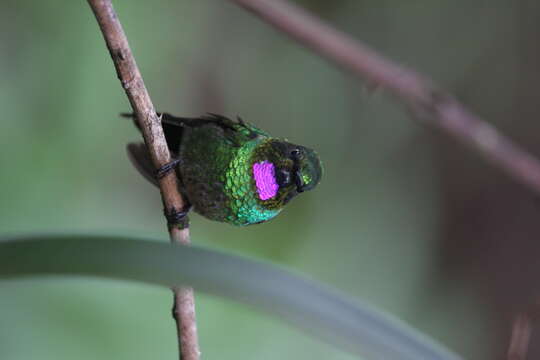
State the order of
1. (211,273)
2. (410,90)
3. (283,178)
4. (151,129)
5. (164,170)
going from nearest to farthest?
(211,273) < (151,129) < (164,170) < (283,178) < (410,90)

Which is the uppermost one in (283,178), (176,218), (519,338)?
(283,178)

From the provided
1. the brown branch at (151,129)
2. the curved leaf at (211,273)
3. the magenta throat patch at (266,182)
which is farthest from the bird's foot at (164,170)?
the curved leaf at (211,273)

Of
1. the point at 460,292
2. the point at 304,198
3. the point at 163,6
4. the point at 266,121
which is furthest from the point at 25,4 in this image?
the point at 460,292

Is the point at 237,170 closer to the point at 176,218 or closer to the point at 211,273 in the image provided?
the point at 176,218

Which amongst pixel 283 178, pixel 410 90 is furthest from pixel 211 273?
pixel 410 90

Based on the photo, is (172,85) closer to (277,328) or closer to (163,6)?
(163,6)

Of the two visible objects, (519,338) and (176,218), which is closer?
(176,218)

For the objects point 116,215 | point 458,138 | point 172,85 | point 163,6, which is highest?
point 163,6

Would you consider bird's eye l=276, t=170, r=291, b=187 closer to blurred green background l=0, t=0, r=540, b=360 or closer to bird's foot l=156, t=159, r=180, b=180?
bird's foot l=156, t=159, r=180, b=180
